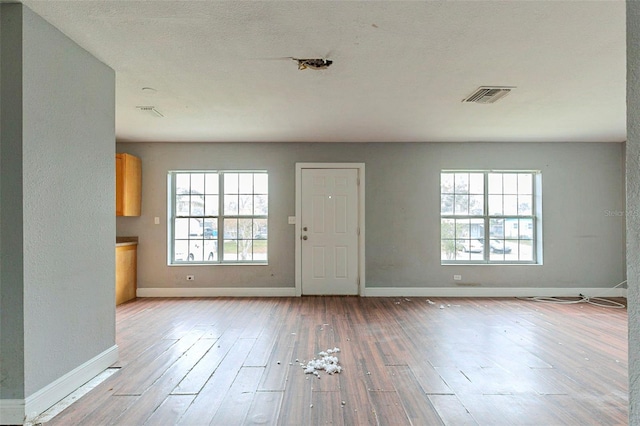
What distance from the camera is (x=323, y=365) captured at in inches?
118

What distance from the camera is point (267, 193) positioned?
19.7 feet

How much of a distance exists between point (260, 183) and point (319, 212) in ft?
3.60

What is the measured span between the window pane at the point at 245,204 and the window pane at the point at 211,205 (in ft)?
1.26

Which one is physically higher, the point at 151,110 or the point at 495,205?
the point at 151,110

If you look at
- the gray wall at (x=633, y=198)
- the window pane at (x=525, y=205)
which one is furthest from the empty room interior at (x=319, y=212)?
the window pane at (x=525, y=205)

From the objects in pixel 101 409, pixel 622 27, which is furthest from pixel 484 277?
pixel 101 409

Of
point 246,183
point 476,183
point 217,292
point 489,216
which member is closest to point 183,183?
point 246,183

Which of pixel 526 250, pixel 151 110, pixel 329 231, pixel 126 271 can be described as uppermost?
pixel 151 110

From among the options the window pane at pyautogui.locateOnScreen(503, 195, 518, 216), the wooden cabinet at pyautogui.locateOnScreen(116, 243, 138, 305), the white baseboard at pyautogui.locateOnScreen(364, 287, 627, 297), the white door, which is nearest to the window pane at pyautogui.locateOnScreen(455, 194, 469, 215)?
the window pane at pyautogui.locateOnScreen(503, 195, 518, 216)

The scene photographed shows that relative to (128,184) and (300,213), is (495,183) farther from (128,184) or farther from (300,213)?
(128,184)

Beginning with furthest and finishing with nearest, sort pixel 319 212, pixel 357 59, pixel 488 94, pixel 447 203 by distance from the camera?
pixel 447 203 → pixel 319 212 → pixel 488 94 → pixel 357 59

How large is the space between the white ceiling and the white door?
124 cm

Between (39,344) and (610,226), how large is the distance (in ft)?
24.7

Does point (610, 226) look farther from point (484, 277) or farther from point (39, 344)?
point (39, 344)
